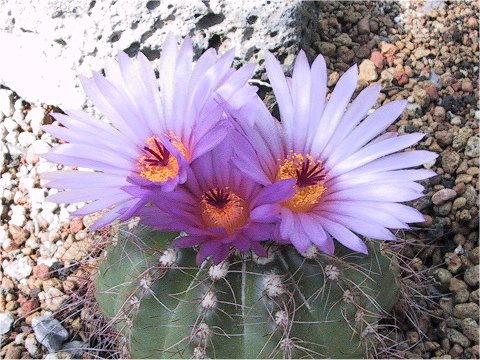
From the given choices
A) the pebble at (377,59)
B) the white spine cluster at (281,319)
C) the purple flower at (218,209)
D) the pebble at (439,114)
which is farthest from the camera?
the pebble at (377,59)

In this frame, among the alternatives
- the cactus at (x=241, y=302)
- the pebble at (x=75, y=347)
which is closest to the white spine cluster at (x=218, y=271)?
the cactus at (x=241, y=302)

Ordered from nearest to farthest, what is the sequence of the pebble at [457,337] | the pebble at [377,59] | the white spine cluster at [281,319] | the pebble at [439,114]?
the white spine cluster at [281,319], the pebble at [457,337], the pebble at [439,114], the pebble at [377,59]

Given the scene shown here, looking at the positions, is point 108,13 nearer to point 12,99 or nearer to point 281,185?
point 12,99

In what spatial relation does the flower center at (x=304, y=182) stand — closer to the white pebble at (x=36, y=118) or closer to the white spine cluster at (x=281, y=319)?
the white spine cluster at (x=281, y=319)

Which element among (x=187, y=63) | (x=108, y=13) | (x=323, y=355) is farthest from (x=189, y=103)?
(x=108, y=13)

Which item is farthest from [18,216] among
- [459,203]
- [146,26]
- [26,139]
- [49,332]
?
[459,203]

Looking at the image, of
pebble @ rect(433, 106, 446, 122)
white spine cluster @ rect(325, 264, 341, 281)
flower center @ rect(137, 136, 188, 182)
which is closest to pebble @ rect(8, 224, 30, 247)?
flower center @ rect(137, 136, 188, 182)

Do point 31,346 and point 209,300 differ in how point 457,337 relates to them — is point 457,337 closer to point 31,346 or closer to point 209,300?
point 209,300

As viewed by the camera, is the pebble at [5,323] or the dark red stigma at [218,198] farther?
the pebble at [5,323]
